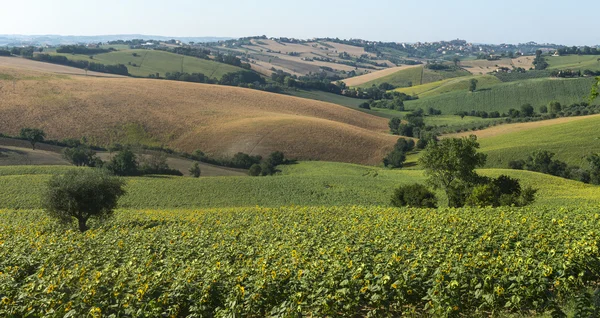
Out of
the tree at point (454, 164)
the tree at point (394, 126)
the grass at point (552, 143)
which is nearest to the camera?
the tree at point (454, 164)

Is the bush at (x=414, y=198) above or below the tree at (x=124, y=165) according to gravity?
above

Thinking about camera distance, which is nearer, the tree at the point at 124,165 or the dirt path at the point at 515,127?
the tree at the point at 124,165

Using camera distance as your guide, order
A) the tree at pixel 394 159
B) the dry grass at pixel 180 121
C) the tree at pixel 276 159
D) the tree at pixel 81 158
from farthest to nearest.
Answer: the dry grass at pixel 180 121 → the tree at pixel 394 159 → the tree at pixel 276 159 → the tree at pixel 81 158

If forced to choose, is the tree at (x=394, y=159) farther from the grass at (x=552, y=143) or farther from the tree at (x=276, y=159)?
the tree at (x=276, y=159)

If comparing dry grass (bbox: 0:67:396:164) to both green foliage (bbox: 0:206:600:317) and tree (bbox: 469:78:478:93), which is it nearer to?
tree (bbox: 469:78:478:93)

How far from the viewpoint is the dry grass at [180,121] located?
300 ft

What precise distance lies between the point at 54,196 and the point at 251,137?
6272 centimetres

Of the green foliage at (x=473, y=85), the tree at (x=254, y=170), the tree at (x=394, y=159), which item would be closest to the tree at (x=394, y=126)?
the tree at (x=394, y=159)

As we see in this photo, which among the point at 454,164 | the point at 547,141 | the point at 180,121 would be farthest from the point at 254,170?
the point at 547,141

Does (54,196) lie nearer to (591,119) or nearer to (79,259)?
(79,259)

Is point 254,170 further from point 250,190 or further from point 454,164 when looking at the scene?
point 454,164

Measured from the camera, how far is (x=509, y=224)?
20672 mm

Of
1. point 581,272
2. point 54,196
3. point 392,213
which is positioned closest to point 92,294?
point 581,272

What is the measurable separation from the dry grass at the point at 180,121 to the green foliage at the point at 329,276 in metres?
69.7
